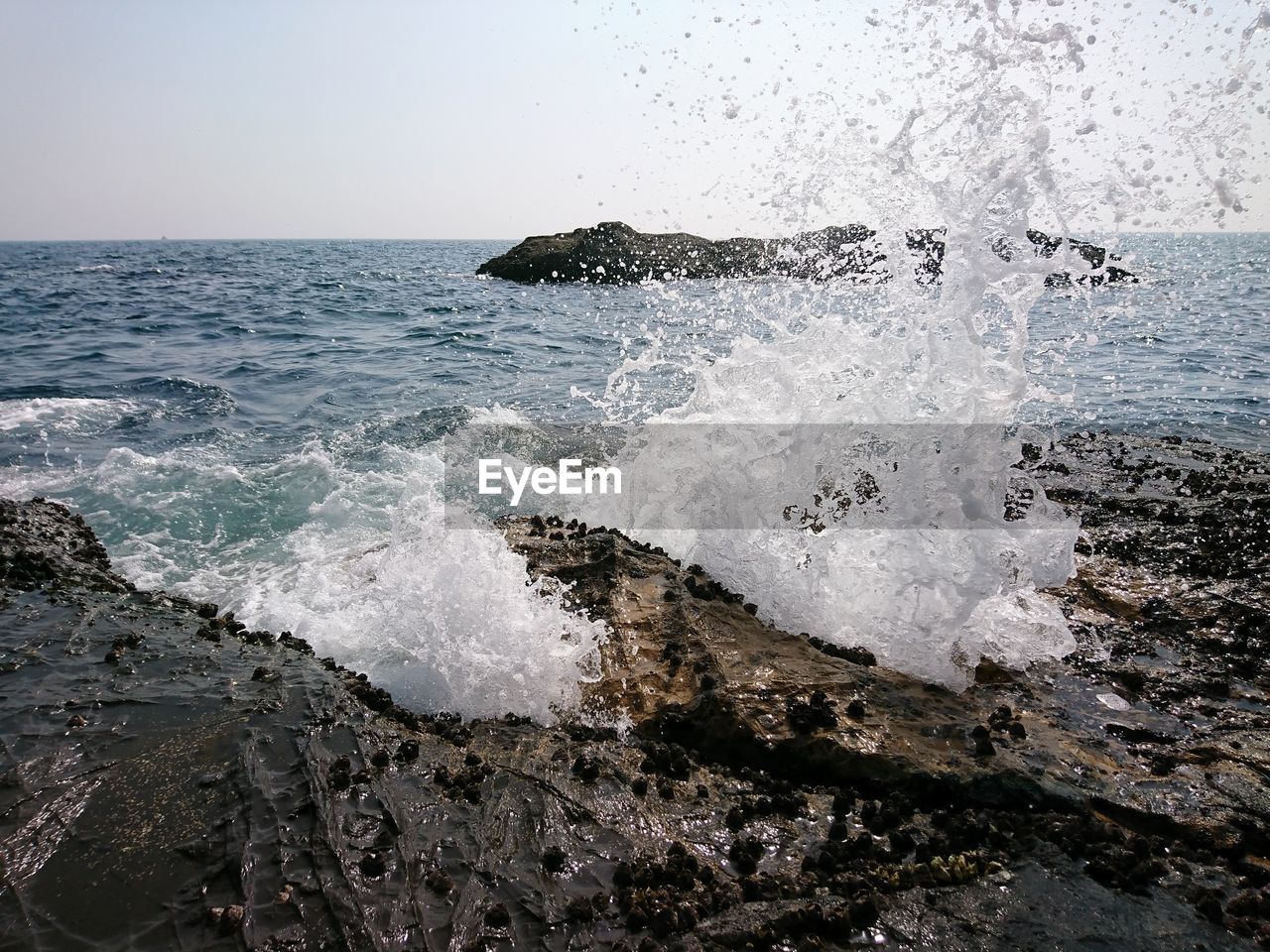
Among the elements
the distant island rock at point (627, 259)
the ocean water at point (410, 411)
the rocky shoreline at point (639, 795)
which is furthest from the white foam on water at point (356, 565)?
the distant island rock at point (627, 259)

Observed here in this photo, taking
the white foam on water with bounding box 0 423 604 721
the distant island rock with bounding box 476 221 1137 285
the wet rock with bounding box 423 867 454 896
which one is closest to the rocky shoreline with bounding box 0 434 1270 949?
the wet rock with bounding box 423 867 454 896

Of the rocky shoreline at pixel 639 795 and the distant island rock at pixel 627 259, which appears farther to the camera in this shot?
the distant island rock at pixel 627 259

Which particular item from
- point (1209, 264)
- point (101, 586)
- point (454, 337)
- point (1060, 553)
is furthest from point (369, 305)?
point (1209, 264)

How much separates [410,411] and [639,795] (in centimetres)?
1279

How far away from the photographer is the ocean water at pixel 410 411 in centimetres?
630

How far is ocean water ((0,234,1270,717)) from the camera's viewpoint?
6.30m

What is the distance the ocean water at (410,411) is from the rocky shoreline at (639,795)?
0.77 meters

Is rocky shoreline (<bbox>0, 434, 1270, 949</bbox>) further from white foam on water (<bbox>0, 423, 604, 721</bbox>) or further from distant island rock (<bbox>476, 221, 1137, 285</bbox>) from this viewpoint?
distant island rock (<bbox>476, 221, 1137, 285</bbox>)

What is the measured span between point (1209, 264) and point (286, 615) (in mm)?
86984

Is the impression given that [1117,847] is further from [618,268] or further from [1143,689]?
[618,268]

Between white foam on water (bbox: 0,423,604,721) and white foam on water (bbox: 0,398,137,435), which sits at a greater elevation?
white foam on water (bbox: 0,398,137,435)

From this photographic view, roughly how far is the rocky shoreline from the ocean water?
30.4 inches

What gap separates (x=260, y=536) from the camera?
9805mm

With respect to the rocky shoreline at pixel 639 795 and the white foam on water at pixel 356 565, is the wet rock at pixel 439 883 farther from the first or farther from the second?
the white foam on water at pixel 356 565
